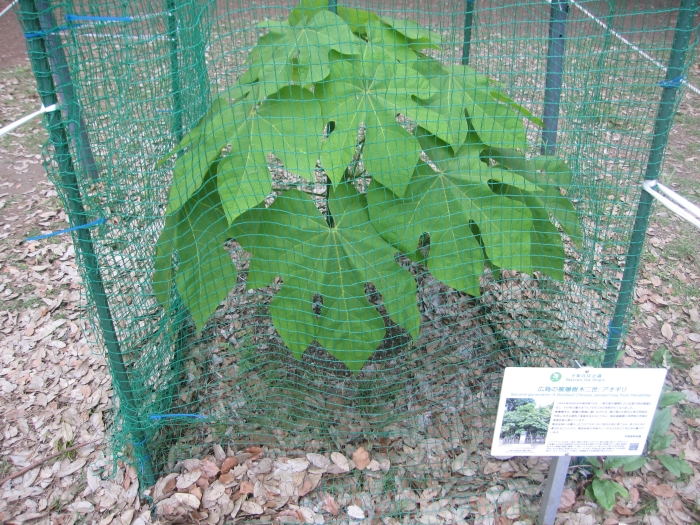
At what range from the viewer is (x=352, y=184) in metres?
2.12

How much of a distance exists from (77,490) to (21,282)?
4.95 feet

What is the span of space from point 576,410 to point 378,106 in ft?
3.89

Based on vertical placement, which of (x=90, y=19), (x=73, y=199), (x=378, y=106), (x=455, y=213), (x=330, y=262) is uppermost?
(x=90, y=19)

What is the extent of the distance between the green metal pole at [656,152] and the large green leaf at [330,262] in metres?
0.71

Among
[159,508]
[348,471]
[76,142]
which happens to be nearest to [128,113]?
[76,142]

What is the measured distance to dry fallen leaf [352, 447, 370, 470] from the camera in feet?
7.74

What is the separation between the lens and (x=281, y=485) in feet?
7.53

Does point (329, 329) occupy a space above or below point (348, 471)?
above

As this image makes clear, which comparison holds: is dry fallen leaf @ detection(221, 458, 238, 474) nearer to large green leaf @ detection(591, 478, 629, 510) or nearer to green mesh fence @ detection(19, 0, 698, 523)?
green mesh fence @ detection(19, 0, 698, 523)

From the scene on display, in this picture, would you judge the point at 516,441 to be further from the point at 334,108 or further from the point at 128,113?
the point at 128,113

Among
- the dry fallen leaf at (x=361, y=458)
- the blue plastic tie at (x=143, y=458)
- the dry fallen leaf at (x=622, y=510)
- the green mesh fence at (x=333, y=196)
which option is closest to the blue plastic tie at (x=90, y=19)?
the green mesh fence at (x=333, y=196)

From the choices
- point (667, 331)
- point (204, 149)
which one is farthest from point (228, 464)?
point (667, 331)

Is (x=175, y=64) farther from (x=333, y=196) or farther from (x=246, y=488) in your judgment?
(x=246, y=488)

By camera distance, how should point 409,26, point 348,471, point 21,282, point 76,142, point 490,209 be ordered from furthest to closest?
point 21,282 < point 348,471 < point 409,26 < point 490,209 < point 76,142
